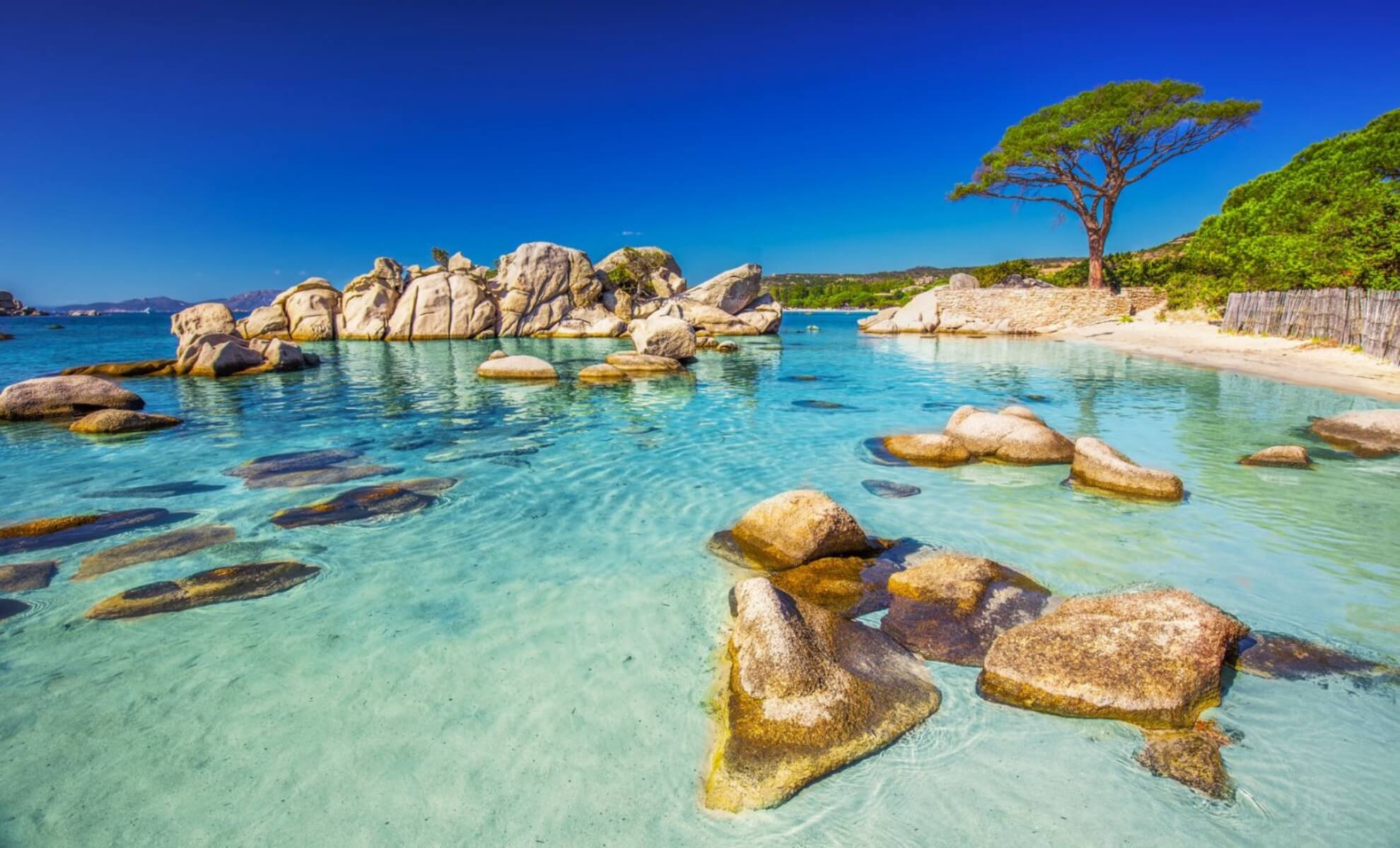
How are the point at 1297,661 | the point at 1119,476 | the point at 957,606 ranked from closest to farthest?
the point at 1297,661
the point at 957,606
the point at 1119,476

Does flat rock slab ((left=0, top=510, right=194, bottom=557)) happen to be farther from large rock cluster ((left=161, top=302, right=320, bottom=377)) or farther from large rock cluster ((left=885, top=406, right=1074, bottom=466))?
large rock cluster ((left=161, top=302, right=320, bottom=377))

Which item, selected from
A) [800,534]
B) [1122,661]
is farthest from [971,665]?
[800,534]

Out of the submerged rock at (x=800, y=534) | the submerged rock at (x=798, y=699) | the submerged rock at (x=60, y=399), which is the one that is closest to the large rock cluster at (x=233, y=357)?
the submerged rock at (x=60, y=399)

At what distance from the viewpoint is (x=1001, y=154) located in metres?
37.3

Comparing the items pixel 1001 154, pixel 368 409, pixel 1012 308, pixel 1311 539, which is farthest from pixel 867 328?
pixel 1311 539

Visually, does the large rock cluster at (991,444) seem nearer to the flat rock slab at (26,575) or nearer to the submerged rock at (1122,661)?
the submerged rock at (1122,661)

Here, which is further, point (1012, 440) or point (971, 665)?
point (1012, 440)

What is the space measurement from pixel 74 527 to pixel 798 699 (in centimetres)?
765

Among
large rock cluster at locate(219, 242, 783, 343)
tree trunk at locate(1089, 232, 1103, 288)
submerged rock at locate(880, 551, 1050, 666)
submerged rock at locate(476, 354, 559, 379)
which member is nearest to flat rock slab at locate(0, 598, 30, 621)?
submerged rock at locate(880, 551, 1050, 666)

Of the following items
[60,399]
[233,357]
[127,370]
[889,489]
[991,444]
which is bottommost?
[889,489]

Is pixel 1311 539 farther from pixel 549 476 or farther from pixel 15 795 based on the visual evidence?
pixel 15 795

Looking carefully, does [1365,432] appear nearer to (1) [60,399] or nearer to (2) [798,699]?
(2) [798,699]

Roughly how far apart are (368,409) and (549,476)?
8135mm

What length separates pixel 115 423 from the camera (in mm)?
11078
